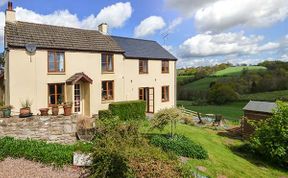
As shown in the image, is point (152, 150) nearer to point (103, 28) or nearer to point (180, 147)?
point (180, 147)

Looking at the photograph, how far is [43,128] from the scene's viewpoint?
1591 cm

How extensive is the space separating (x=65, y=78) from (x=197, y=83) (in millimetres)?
65193

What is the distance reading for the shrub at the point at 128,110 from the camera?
2223 cm

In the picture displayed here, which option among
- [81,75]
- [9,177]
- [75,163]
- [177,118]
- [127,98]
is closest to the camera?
[9,177]

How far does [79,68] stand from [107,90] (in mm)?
3684

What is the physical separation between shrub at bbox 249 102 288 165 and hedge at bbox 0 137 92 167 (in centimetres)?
1371

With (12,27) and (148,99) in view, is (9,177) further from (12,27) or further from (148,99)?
(148,99)

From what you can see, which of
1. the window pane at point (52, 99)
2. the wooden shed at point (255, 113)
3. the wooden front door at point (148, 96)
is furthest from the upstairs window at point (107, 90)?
the wooden shed at point (255, 113)

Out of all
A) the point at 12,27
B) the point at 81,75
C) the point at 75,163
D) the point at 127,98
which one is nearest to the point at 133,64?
the point at 127,98

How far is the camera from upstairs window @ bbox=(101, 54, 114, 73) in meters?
24.8

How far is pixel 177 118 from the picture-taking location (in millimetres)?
15648

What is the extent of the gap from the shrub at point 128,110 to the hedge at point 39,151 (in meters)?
8.69

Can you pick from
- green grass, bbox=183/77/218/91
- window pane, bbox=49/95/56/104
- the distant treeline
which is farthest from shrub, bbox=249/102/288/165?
green grass, bbox=183/77/218/91

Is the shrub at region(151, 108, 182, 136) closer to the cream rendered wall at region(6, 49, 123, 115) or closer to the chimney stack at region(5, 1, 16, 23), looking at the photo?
the cream rendered wall at region(6, 49, 123, 115)
